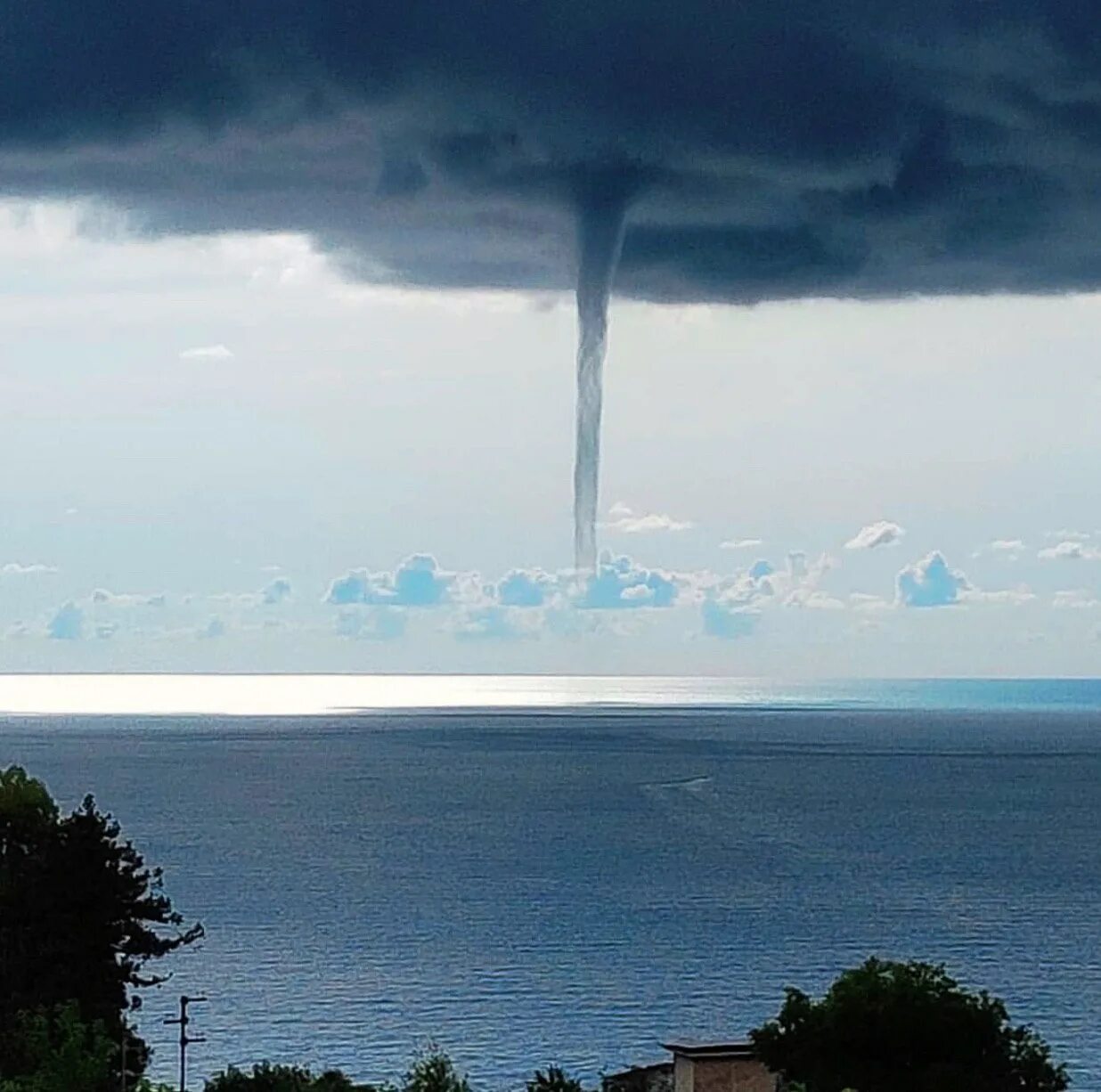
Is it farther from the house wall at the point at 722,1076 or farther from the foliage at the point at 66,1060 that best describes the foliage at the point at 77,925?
the house wall at the point at 722,1076

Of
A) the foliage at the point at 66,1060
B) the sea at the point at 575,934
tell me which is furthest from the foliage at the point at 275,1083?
the sea at the point at 575,934

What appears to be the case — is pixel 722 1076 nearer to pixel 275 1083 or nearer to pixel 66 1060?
pixel 275 1083

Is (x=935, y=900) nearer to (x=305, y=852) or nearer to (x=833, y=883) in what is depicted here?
(x=833, y=883)

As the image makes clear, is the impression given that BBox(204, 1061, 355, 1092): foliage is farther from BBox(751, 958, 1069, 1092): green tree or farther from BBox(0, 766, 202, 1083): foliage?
BBox(751, 958, 1069, 1092): green tree

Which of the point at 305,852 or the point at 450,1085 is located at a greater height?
the point at 305,852

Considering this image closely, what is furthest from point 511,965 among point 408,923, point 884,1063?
point 884,1063

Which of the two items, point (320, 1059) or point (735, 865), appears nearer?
point (320, 1059)

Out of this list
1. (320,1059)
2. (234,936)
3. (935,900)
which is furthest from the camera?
(935,900)

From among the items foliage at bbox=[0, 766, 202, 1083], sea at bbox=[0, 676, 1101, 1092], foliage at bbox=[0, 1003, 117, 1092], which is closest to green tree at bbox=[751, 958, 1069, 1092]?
foliage at bbox=[0, 1003, 117, 1092]
